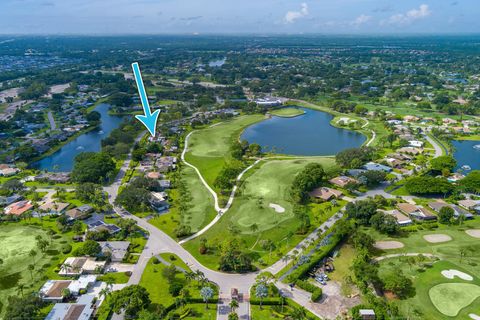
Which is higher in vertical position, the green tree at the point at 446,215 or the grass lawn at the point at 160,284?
the green tree at the point at 446,215

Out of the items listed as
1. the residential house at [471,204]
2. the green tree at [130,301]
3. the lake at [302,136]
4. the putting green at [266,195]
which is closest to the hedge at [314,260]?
the putting green at [266,195]

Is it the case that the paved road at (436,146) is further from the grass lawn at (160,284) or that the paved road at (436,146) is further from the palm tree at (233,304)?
the grass lawn at (160,284)

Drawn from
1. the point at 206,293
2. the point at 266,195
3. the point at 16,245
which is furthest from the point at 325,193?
the point at 16,245

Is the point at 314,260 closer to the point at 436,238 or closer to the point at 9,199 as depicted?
the point at 436,238

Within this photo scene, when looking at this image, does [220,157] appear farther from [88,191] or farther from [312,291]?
[312,291]

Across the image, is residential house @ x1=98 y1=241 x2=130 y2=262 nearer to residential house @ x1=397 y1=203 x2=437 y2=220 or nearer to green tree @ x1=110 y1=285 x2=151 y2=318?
green tree @ x1=110 y1=285 x2=151 y2=318

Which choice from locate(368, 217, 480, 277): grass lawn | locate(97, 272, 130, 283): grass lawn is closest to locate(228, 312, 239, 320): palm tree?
locate(97, 272, 130, 283): grass lawn
